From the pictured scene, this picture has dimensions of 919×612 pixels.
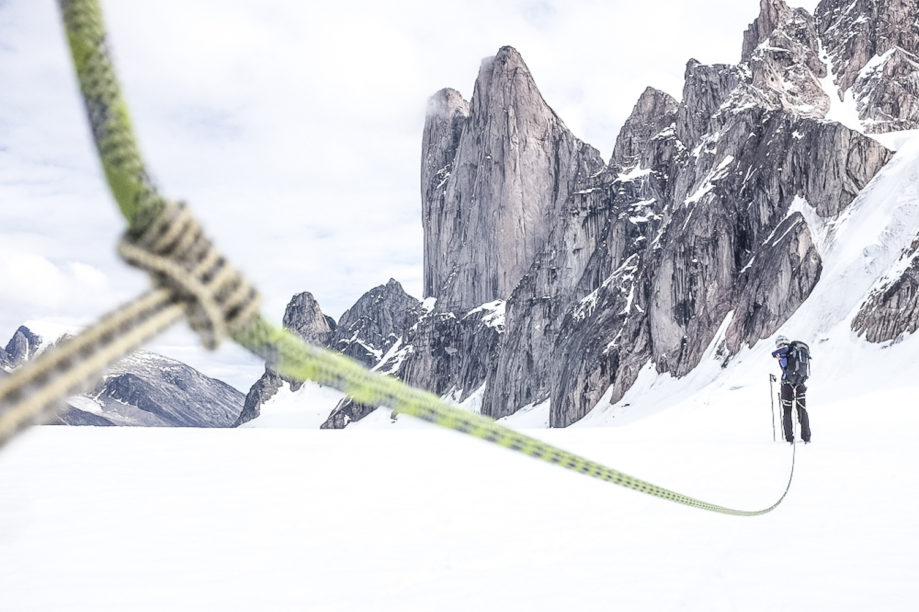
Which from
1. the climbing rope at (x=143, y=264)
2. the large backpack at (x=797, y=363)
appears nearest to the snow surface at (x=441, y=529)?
the climbing rope at (x=143, y=264)

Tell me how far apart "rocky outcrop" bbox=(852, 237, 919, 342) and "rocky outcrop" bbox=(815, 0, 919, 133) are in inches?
1410

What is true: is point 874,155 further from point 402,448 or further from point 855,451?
point 402,448

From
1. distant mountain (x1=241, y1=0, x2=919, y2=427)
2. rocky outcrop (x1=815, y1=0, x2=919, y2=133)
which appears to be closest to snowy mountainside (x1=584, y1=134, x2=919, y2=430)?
distant mountain (x1=241, y1=0, x2=919, y2=427)

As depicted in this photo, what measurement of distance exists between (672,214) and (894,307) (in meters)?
39.1

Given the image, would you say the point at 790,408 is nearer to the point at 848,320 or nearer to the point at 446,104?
the point at 848,320

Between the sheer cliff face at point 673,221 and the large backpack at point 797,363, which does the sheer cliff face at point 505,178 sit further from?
the large backpack at point 797,363

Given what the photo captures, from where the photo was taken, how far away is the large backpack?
41.9 ft

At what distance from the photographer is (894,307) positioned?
34.1 metres

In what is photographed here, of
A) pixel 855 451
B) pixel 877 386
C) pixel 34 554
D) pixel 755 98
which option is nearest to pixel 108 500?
pixel 34 554

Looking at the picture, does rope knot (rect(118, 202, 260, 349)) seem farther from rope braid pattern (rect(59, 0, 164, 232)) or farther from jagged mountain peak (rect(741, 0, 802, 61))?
jagged mountain peak (rect(741, 0, 802, 61))

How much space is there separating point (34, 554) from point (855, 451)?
11.6 metres

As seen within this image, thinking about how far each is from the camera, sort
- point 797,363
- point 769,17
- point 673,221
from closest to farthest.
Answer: point 797,363
point 673,221
point 769,17

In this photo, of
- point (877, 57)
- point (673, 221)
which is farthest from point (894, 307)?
point (877, 57)

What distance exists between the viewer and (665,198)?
91.9m
